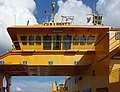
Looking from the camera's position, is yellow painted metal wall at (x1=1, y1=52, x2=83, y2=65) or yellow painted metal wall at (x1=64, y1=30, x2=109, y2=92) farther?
yellow painted metal wall at (x1=1, y1=52, x2=83, y2=65)

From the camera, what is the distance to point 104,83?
981 inches

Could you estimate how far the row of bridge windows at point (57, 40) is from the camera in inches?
1339

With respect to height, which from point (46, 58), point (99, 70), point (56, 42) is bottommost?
point (99, 70)

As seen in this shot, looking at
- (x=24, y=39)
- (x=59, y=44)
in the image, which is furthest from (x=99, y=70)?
(x=24, y=39)

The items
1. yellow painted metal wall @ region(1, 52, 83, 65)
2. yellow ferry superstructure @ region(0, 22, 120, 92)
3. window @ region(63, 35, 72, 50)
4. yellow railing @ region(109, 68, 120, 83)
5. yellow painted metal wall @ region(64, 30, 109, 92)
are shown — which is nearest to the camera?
yellow railing @ region(109, 68, 120, 83)

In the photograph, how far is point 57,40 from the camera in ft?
112

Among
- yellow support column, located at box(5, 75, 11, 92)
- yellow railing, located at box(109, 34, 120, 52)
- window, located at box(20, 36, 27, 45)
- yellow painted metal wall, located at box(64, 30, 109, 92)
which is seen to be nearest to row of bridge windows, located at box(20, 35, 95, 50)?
window, located at box(20, 36, 27, 45)

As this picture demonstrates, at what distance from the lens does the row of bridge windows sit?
34.0m

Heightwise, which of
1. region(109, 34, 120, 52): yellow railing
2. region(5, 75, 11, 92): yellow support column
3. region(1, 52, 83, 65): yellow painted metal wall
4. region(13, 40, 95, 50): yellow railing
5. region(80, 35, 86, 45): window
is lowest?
region(5, 75, 11, 92): yellow support column

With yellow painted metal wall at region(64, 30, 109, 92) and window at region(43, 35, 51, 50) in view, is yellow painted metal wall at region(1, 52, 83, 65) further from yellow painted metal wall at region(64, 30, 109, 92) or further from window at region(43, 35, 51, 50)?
window at region(43, 35, 51, 50)

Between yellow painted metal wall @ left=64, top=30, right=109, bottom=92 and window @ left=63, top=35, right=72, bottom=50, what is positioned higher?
window @ left=63, top=35, right=72, bottom=50

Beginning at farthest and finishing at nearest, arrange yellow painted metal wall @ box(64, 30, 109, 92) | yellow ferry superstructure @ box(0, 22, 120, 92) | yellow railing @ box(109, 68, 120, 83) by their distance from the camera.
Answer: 1. yellow ferry superstructure @ box(0, 22, 120, 92)
2. yellow painted metal wall @ box(64, 30, 109, 92)
3. yellow railing @ box(109, 68, 120, 83)

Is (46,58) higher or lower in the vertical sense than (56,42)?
lower

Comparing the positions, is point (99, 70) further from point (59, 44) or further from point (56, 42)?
point (56, 42)
